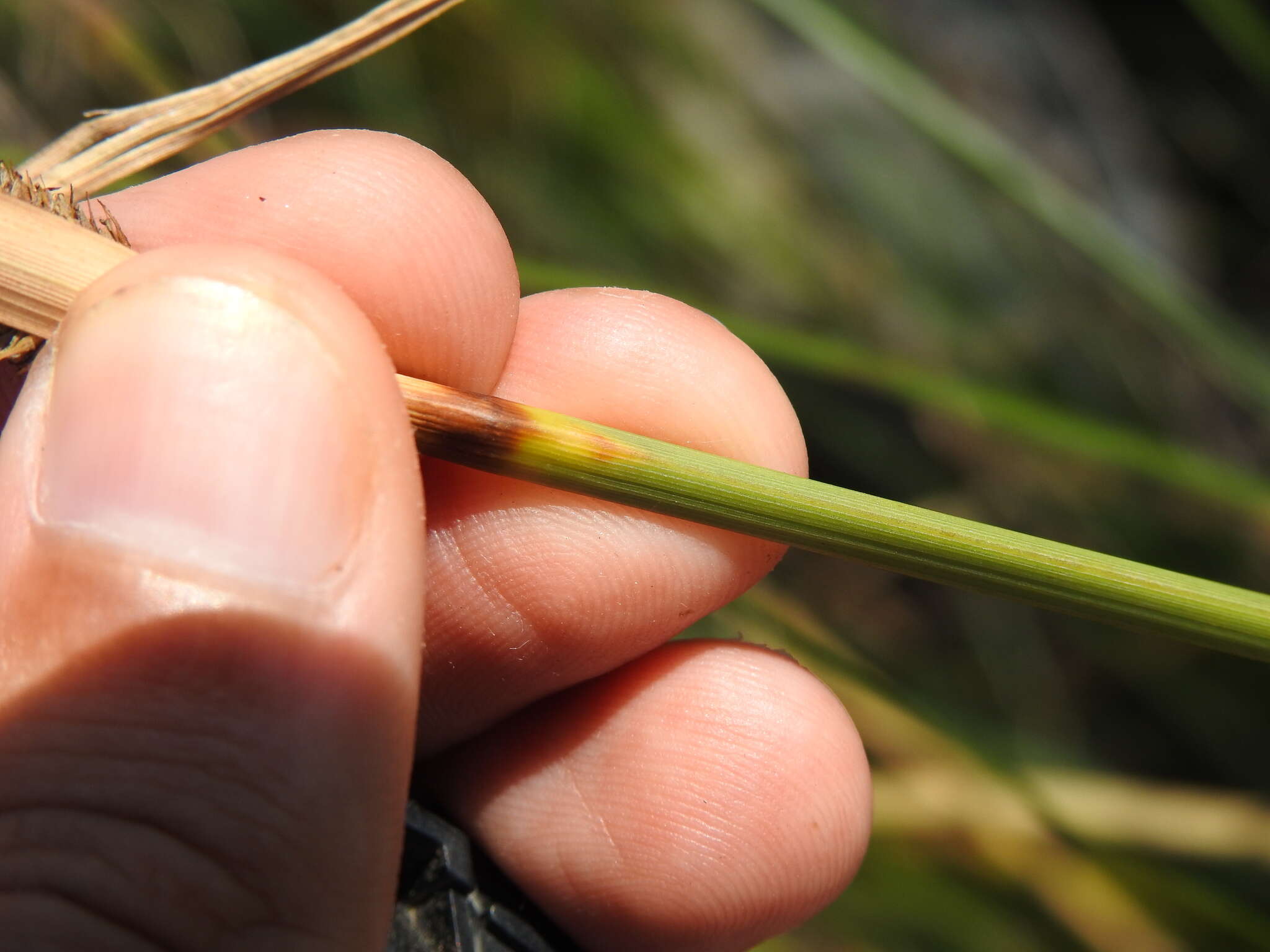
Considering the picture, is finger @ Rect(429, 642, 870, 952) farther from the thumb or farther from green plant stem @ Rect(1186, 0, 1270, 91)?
green plant stem @ Rect(1186, 0, 1270, 91)

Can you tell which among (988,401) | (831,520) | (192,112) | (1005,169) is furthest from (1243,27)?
(192,112)

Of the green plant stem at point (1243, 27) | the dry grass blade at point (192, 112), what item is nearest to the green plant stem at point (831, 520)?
the dry grass blade at point (192, 112)

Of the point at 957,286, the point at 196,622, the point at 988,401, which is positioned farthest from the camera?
the point at 957,286

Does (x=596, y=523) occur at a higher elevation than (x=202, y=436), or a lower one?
lower

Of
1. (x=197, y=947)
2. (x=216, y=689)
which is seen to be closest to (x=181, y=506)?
(x=216, y=689)

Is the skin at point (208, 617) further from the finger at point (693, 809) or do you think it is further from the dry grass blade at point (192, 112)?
the finger at point (693, 809)

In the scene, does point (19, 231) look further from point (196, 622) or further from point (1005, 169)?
point (1005, 169)

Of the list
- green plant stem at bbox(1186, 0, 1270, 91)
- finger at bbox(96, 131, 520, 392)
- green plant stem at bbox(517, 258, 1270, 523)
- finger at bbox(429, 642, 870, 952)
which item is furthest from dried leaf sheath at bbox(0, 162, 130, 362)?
green plant stem at bbox(1186, 0, 1270, 91)
